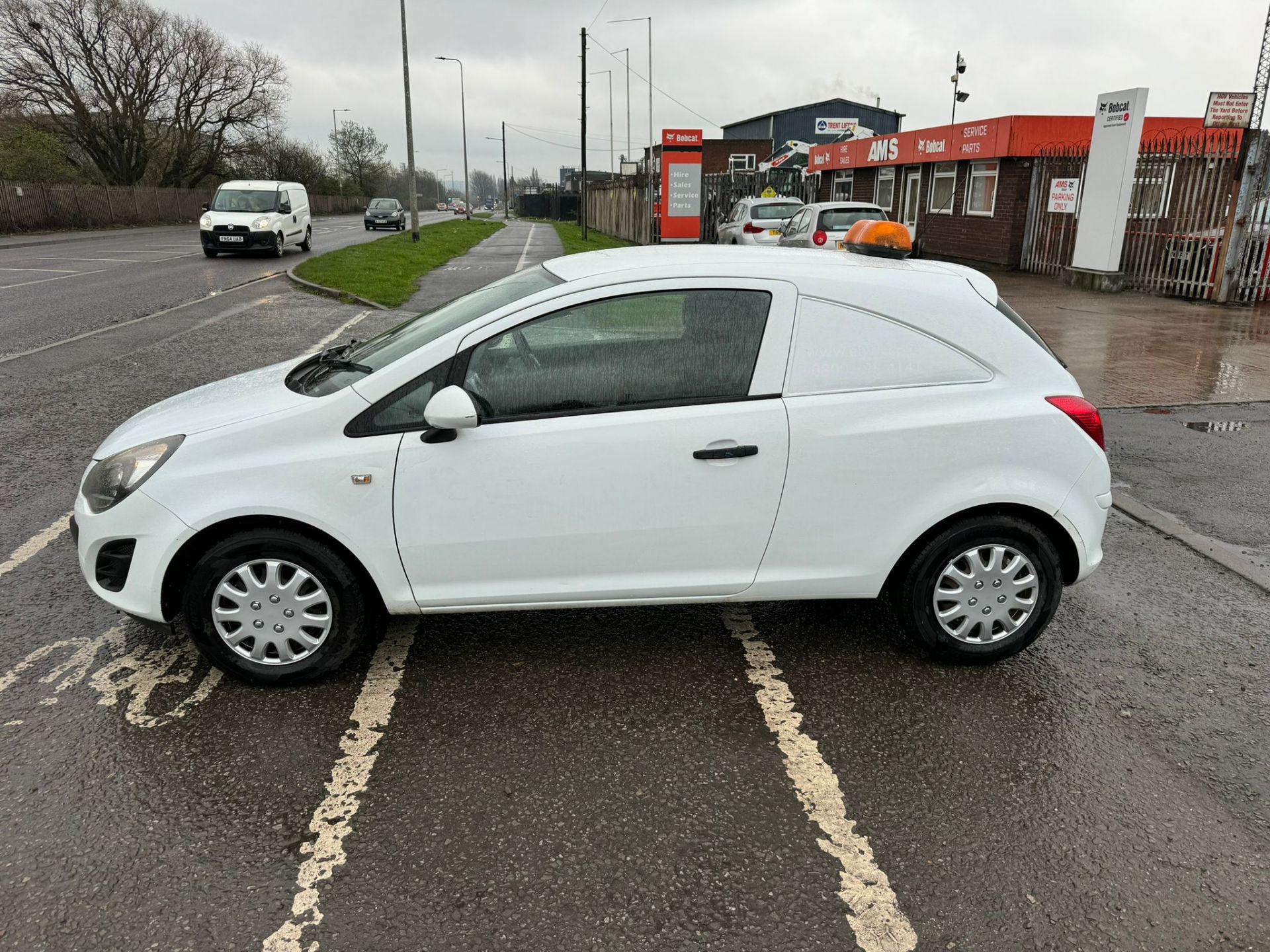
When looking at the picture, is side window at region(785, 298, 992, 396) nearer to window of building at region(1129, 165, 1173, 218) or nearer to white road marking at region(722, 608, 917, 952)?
white road marking at region(722, 608, 917, 952)

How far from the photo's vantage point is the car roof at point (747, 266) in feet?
11.5

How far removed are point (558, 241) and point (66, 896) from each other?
34.2 metres

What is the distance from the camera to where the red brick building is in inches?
774

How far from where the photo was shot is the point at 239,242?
915 inches

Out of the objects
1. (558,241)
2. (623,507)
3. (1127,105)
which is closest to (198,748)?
(623,507)

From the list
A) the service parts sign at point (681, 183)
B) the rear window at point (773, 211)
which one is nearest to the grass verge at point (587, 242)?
the service parts sign at point (681, 183)

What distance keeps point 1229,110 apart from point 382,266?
16382 millimetres

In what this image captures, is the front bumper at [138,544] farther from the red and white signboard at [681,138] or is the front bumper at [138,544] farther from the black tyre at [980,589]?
the red and white signboard at [681,138]

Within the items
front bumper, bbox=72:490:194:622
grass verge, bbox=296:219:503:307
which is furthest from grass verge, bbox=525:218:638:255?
front bumper, bbox=72:490:194:622

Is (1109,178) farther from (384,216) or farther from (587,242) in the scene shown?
(384,216)

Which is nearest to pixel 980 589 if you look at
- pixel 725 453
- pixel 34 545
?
pixel 725 453

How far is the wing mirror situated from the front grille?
3.92ft

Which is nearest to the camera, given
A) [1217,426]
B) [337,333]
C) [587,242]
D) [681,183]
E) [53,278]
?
[1217,426]

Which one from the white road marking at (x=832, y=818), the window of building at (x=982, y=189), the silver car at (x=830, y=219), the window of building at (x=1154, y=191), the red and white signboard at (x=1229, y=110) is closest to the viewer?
the white road marking at (x=832, y=818)
